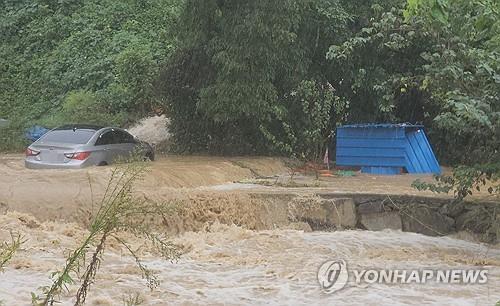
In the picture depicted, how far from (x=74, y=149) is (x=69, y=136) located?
2.15 ft

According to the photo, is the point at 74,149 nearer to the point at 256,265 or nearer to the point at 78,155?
the point at 78,155

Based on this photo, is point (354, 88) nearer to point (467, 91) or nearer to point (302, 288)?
point (467, 91)

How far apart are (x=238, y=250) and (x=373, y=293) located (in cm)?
309

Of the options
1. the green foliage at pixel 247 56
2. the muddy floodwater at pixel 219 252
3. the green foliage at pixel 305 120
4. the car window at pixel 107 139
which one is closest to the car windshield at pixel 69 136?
the car window at pixel 107 139

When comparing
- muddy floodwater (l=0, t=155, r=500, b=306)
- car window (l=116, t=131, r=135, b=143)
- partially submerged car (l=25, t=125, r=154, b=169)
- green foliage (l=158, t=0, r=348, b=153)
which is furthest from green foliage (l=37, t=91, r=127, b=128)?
muddy floodwater (l=0, t=155, r=500, b=306)

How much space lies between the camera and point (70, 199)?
12.1 meters

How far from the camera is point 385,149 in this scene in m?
17.2

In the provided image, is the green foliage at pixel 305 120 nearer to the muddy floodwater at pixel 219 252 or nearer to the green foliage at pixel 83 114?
the muddy floodwater at pixel 219 252

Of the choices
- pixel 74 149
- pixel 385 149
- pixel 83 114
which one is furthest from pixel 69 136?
pixel 83 114

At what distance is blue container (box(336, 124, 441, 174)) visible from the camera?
17.0 meters

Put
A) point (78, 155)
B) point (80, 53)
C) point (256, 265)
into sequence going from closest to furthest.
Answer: point (256, 265) → point (78, 155) → point (80, 53)

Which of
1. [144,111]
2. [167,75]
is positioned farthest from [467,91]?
[144,111]

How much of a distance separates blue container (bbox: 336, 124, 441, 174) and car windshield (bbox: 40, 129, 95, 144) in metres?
6.39

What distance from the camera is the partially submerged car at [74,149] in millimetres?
15125
